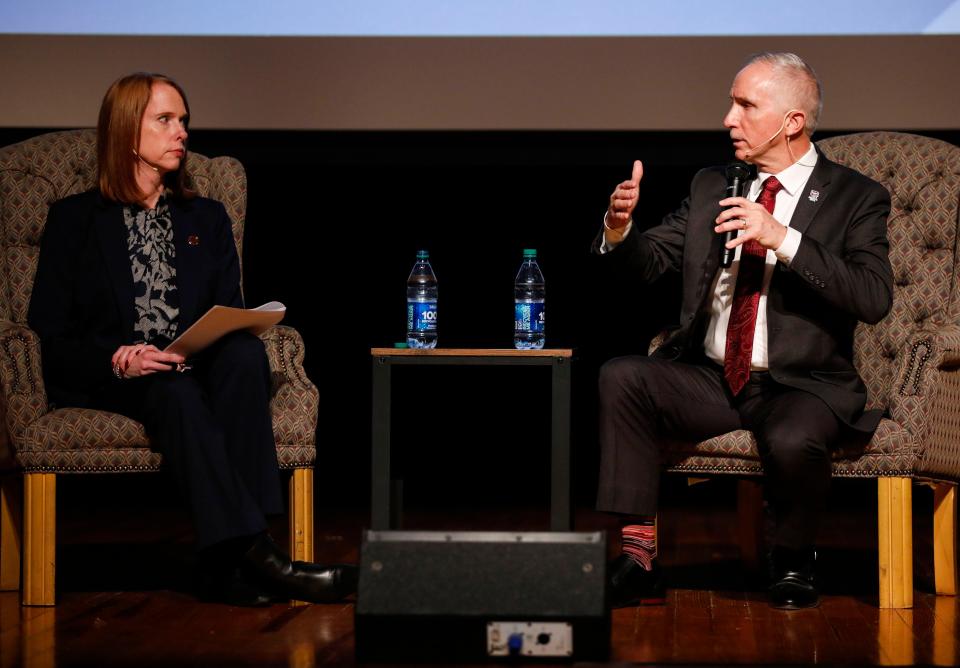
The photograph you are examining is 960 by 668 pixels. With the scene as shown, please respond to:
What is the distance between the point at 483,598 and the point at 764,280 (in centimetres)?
115

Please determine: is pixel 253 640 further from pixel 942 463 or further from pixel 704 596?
pixel 942 463

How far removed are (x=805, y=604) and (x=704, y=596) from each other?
258 mm

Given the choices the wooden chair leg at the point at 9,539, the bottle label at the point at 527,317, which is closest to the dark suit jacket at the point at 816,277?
the bottle label at the point at 527,317

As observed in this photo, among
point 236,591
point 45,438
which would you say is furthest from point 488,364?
point 45,438

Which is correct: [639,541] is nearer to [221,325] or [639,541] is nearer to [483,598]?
[483,598]

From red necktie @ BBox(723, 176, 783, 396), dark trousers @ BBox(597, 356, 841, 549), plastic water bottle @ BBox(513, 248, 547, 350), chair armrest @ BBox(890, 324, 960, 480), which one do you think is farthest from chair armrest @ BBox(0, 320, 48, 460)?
chair armrest @ BBox(890, 324, 960, 480)

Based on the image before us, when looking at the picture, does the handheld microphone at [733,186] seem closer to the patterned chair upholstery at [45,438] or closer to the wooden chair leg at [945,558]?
the wooden chair leg at [945,558]

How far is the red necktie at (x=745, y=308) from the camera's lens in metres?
2.76

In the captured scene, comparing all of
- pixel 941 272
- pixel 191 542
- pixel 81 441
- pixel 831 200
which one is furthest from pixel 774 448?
pixel 191 542

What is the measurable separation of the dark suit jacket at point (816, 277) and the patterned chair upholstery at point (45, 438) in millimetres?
811

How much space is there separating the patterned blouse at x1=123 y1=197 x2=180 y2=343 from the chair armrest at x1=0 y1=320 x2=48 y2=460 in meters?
0.24

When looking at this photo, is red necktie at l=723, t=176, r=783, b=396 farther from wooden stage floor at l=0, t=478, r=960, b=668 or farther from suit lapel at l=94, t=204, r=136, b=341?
suit lapel at l=94, t=204, r=136, b=341

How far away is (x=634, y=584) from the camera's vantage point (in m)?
2.70

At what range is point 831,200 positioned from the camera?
9.23ft
